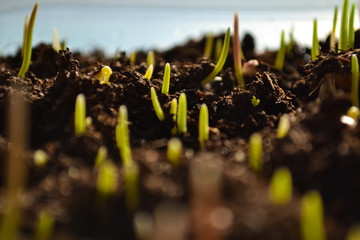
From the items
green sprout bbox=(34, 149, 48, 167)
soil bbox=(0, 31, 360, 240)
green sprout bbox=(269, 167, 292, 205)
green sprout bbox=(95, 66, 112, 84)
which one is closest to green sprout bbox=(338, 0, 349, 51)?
soil bbox=(0, 31, 360, 240)

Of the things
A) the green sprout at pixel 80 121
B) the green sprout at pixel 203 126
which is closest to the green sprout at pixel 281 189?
the green sprout at pixel 203 126

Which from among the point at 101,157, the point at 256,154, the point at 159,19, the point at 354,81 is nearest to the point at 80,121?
the point at 101,157

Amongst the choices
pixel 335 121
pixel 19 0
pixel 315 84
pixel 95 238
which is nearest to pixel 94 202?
pixel 95 238

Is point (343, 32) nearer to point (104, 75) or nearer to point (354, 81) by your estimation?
point (354, 81)

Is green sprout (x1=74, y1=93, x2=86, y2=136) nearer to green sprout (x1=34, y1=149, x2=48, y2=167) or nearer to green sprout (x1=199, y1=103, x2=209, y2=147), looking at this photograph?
green sprout (x1=34, y1=149, x2=48, y2=167)

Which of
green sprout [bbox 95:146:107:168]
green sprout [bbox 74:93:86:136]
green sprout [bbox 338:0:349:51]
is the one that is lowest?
green sprout [bbox 95:146:107:168]

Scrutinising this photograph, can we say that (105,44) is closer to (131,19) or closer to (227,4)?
(131,19)
